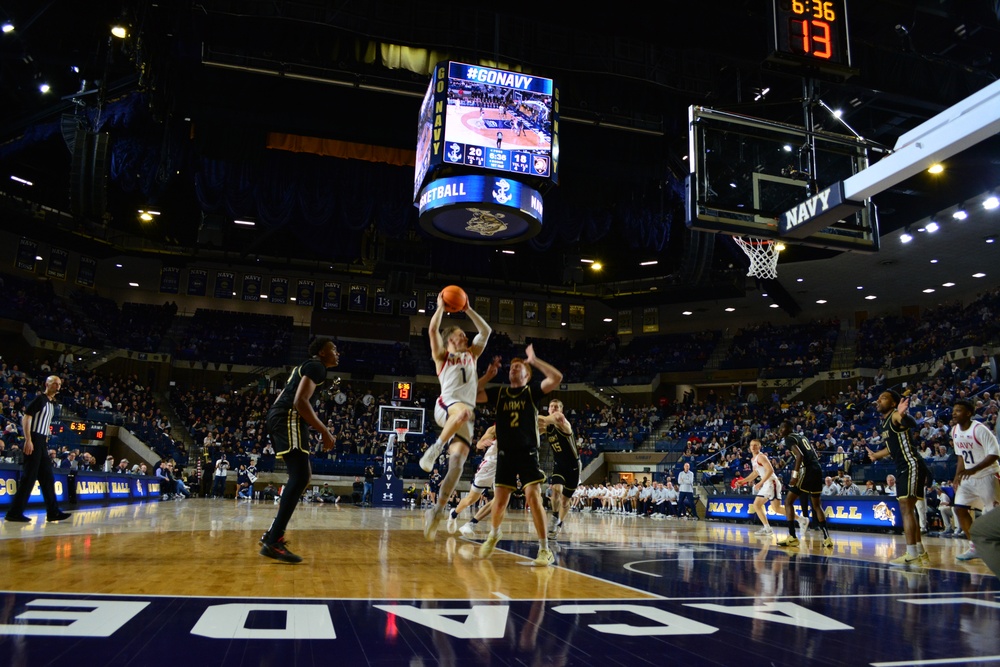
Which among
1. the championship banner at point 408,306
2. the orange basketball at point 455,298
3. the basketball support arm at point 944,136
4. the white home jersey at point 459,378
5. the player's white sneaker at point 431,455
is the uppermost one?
the championship banner at point 408,306

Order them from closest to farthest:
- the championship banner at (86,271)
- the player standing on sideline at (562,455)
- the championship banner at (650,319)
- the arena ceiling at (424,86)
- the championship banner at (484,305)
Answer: the player standing on sideline at (562,455) → the arena ceiling at (424,86) → the championship banner at (86,271) → the championship banner at (650,319) → the championship banner at (484,305)

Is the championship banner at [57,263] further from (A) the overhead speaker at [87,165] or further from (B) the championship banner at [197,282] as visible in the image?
(A) the overhead speaker at [87,165]

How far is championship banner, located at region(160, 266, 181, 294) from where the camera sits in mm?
36719

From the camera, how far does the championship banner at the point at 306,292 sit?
38.3 m

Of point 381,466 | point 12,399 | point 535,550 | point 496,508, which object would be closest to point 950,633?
point 496,508

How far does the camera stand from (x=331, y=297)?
3812 cm

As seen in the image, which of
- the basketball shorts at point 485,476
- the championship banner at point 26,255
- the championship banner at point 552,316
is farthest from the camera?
the championship banner at point 552,316

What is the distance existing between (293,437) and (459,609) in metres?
2.45

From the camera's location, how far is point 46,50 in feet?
57.5

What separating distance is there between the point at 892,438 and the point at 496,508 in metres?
4.86

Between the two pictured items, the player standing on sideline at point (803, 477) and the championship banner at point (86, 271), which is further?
the championship banner at point (86, 271)

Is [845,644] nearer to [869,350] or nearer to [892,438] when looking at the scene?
[892,438]

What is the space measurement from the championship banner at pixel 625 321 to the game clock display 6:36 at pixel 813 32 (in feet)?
106

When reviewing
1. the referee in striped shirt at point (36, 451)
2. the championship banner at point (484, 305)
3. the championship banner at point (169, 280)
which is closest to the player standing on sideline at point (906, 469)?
the referee in striped shirt at point (36, 451)
